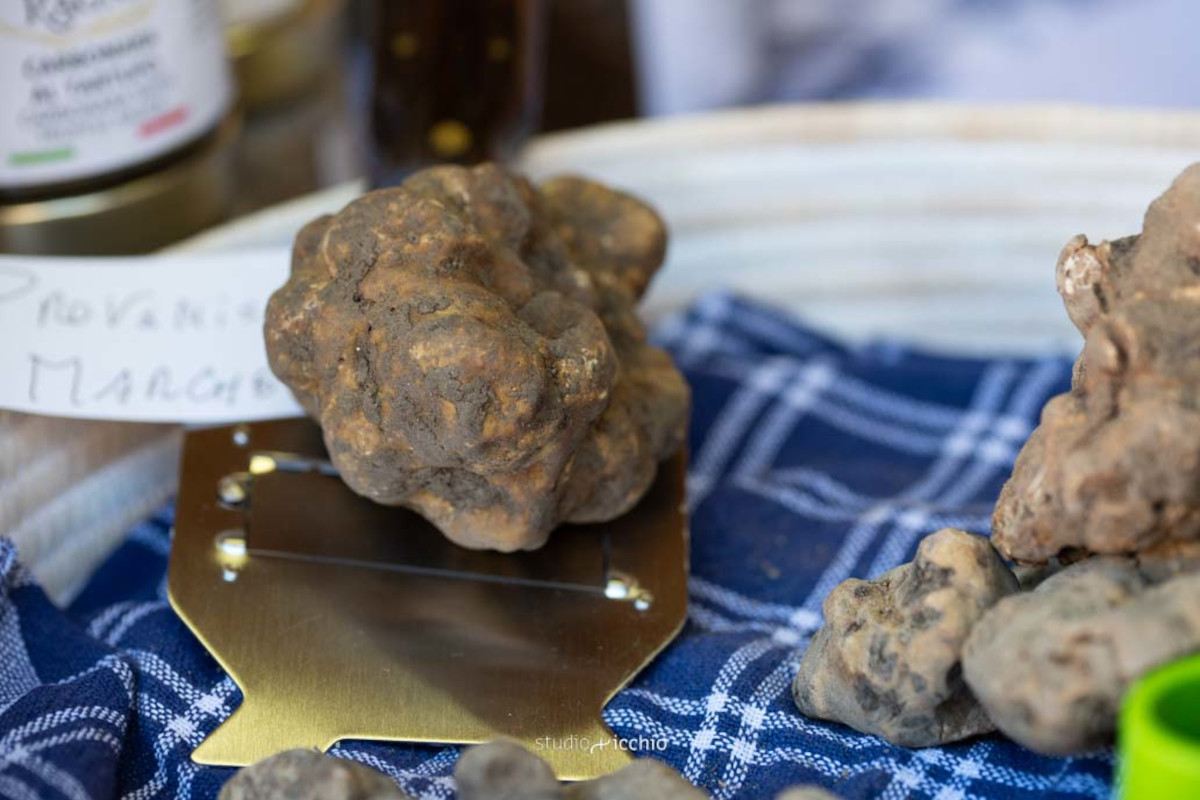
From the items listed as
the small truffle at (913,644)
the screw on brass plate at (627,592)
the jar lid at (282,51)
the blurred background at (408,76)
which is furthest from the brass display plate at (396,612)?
the jar lid at (282,51)

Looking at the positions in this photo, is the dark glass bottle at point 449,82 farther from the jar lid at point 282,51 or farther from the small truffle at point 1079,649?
the small truffle at point 1079,649

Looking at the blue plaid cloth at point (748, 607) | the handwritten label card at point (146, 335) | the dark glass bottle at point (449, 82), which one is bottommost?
the blue plaid cloth at point (748, 607)

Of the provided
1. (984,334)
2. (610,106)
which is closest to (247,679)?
(984,334)

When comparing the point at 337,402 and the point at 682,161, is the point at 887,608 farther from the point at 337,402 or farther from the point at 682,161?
the point at 682,161

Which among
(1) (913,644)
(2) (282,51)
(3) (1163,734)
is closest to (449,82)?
(2) (282,51)

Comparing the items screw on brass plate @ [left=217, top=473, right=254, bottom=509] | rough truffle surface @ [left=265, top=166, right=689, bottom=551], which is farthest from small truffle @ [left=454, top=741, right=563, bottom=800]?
screw on brass plate @ [left=217, top=473, right=254, bottom=509]

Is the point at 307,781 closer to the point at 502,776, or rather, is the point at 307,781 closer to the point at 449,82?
the point at 502,776
